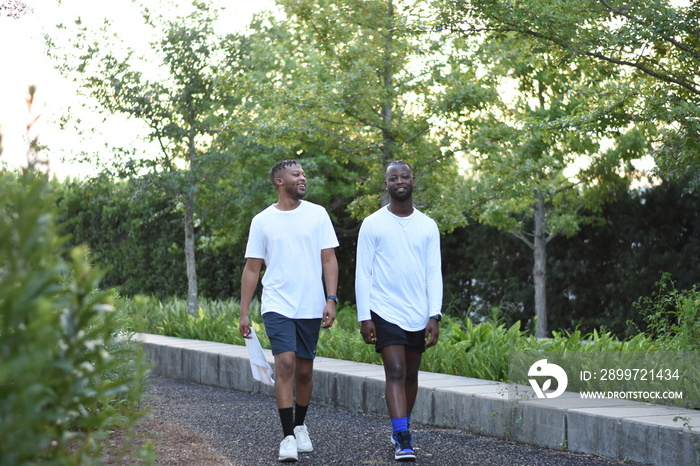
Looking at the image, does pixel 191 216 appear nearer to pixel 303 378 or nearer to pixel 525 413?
pixel 303 378

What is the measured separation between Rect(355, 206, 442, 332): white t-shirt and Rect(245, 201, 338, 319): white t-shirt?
0.29 metres

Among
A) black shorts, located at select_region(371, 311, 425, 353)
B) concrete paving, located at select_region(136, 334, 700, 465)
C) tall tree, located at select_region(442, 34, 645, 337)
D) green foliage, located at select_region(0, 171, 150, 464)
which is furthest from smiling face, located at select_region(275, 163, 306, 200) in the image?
tall tree, located at select_region(442, 34, 645, 337)

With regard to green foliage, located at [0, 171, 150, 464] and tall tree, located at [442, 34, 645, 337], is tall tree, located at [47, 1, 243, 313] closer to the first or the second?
tall tree, located at [442, 34, 645, 337]

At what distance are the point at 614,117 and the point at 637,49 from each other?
1.91ft

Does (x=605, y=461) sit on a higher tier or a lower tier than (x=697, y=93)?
lower

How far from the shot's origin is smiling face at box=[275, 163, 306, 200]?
5.57 m

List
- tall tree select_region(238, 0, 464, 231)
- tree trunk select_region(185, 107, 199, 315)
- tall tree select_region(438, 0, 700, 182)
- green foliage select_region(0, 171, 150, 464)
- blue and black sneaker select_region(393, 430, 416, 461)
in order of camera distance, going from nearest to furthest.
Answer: green foliage select_region(0, 171, 150, 464) → blue and black sneaker select_region(393, 430, 416, 461) → tall tree select_region(438, 0, 700, 182) → tall tree select_region(238, 0, 464, 231) → tree trunk select_region(185, 107, 199, 315)

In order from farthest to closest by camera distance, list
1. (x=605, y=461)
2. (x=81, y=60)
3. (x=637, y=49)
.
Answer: (x=81, y=60) < (x=637, y=49) < (x=605, y=461)

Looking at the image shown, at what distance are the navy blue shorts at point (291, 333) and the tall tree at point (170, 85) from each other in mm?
8323

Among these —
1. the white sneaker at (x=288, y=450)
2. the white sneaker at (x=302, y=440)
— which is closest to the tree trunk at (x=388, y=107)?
the white sneaker at (x=302, y=440)

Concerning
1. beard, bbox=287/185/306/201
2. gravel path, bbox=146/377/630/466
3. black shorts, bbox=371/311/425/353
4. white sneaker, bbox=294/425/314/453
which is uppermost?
beard, bbox=287/185/306/201

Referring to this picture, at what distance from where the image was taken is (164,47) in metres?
13.4

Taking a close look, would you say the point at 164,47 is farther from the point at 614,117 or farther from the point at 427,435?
the point at 427,435

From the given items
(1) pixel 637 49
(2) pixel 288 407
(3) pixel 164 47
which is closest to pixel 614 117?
(1) pixel 637 49
